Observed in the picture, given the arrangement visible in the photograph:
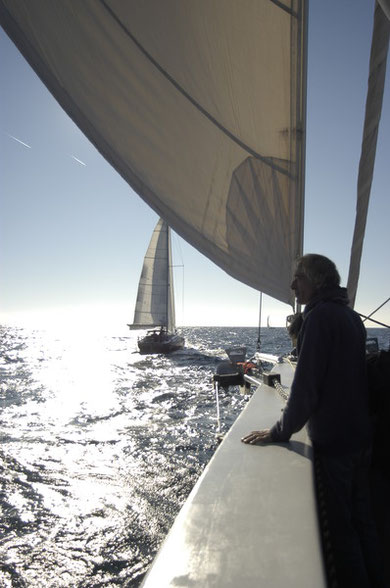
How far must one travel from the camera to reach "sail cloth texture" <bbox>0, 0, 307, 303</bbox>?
7.89 ft

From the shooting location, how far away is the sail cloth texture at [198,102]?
7.89 ft

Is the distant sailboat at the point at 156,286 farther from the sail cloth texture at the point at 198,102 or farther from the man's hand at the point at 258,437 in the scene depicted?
the man's hand at the point at 258,437

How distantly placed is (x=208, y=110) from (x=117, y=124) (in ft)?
2.52

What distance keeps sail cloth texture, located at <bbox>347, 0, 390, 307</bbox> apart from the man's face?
1111 mm

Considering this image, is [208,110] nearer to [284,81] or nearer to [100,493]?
[284,81]

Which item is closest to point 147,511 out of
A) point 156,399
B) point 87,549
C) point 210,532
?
point 87,549

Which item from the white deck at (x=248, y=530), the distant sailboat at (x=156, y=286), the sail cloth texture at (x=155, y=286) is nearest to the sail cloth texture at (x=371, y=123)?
the white deck at (x=248, y=530)

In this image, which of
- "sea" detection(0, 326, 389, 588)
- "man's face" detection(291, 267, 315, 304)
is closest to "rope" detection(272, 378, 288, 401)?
"man's face" detection(291, 267, 315, 304)

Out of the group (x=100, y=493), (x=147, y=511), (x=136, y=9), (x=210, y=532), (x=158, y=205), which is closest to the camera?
(x=210, y=532)

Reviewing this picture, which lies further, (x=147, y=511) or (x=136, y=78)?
(x=147, y=511)

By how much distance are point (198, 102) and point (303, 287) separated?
1.89m

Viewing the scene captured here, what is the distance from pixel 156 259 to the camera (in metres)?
39.6

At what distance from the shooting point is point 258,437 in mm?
1693

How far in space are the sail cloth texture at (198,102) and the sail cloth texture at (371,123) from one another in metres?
0.53
